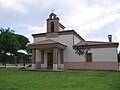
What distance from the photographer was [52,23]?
1145 inches

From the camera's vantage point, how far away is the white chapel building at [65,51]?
2525cm

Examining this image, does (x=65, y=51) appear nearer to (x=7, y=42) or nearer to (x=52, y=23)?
(x=52, y=23)

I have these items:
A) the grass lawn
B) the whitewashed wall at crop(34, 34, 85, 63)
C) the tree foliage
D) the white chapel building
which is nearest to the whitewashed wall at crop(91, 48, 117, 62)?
the white chapel building

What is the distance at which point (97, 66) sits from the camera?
25.8m

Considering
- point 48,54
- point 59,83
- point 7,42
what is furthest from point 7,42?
point 59,83

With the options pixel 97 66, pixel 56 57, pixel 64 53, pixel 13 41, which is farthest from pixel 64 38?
pixel 13 41

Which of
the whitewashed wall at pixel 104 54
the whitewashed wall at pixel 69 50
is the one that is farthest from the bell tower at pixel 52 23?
the whitewashed wall at pixel 104 54

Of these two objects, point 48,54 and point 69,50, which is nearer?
point 69,50

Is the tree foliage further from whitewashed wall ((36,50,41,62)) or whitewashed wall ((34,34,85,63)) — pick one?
whitewashed wall ((34,34,85,63))

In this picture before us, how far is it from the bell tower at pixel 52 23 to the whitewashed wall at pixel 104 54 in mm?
6455

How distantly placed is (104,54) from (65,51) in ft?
17.9

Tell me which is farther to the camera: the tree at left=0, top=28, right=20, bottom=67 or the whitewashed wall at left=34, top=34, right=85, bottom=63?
the tree at left=0, top=28, right=20, bottom=67

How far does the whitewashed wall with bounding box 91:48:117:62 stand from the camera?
25.1m

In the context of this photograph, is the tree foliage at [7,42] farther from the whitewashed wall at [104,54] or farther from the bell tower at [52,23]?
the whitewashed wall at [104,54]
